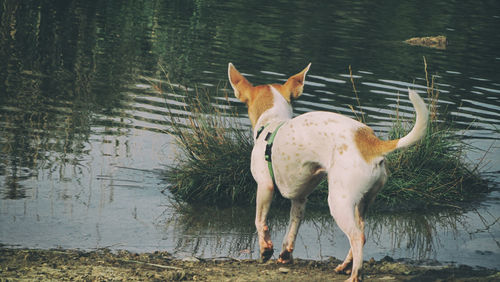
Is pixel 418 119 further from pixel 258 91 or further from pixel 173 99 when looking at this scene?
pixel 173 99

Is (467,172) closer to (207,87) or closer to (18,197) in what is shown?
(18,197)

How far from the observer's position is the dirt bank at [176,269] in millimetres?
6441

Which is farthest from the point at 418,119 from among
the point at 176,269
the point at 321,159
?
the point at 176,269

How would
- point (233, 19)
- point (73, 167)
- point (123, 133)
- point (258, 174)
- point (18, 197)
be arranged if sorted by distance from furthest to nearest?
point (233, 19) < point (123, 133) < point (73, 167) < point (18, 197) < point (258, 174)

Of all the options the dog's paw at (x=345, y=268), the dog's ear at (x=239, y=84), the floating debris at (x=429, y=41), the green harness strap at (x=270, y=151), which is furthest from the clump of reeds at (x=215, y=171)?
the floating debris at (x=429, y=41)

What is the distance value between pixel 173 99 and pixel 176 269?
8.73 meters

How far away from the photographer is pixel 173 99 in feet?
50.1

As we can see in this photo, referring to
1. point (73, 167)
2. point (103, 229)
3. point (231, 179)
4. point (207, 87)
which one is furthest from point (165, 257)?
point (207, 87)

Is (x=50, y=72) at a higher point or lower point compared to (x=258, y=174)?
higher

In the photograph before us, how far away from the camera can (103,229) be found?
8242mm

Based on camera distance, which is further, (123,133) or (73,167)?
(123,133)

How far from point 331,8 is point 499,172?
24.6 m

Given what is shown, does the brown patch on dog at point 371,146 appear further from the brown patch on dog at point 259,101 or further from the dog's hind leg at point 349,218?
the brown patch on dog at point 259,101

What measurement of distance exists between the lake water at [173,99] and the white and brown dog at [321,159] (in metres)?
1.10
